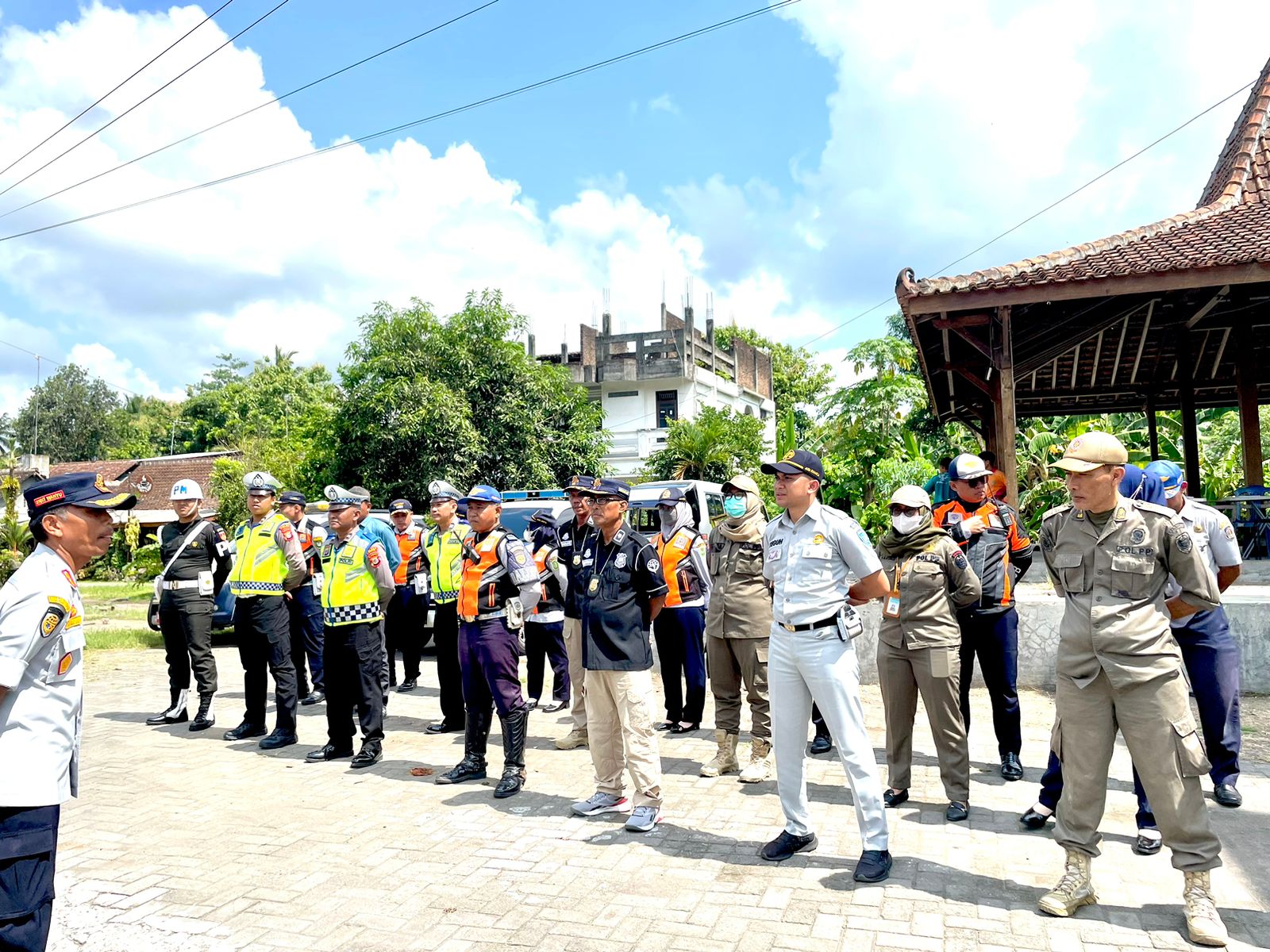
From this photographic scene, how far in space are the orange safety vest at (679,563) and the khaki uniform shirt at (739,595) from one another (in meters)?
0.98

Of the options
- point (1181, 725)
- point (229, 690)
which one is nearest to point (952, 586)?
point (1181, 725)

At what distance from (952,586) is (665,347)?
3156 cm

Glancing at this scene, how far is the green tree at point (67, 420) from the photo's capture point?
55500 mm

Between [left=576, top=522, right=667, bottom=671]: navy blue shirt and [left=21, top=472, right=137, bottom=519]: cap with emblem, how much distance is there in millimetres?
2649

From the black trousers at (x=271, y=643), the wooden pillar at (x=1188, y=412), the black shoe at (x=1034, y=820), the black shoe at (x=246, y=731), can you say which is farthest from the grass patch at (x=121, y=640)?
the wooden pillar at (x=1188, y=412)

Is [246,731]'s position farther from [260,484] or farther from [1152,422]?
[1152,422]

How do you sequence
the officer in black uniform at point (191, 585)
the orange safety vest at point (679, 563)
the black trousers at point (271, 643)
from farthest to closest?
the officer in black uniform at point (191, 585) → the orange safety vest at point (679, 563) → the black trousers at point (271, 643)

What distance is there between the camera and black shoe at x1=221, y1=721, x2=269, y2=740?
7.43m

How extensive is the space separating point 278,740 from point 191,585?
63.6 inches

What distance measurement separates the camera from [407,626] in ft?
31.4

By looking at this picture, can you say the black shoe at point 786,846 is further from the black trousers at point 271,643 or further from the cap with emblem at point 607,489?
the black trousers at point 271,643

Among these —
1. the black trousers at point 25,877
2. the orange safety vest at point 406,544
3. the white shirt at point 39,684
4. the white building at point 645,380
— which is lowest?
the black trousers at point 25,877

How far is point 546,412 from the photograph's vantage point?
2225 cm

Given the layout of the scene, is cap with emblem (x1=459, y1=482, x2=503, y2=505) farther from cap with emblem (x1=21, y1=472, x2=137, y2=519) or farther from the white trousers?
cap with emblem (x1=21, y1=472, x2=137, y2=519)
